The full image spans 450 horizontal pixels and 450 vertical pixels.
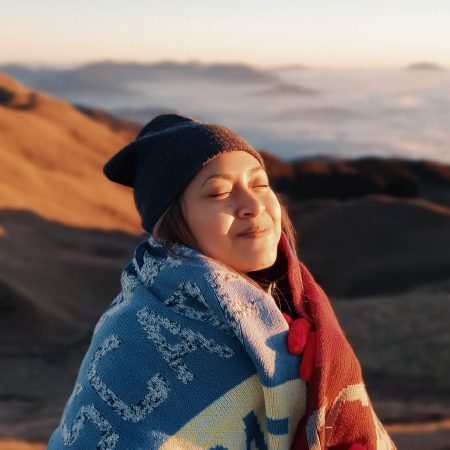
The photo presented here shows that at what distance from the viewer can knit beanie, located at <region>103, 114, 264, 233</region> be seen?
2518 millimetres

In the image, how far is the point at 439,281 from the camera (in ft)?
64.7

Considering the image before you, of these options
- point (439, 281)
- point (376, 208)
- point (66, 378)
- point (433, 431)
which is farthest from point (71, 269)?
point (433, 431)

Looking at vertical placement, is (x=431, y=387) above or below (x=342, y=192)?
above

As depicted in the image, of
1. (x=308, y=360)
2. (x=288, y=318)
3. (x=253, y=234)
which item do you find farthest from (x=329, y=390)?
(x=253, y=234)

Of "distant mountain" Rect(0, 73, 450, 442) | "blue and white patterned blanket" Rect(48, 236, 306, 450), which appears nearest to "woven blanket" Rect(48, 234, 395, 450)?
"blue and white patterned blanket" Rect(48, 236, 306, 450)

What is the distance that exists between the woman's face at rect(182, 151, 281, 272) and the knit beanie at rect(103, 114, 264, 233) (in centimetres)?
4

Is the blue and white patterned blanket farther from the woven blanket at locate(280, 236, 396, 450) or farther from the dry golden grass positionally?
the dry golden grass

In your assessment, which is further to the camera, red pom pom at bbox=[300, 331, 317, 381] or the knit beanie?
the knit beanie

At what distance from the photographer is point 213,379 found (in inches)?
91.8

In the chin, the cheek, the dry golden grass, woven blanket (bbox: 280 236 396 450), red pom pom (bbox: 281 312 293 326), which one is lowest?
the dry golden grass

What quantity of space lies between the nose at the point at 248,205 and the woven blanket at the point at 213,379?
196mm

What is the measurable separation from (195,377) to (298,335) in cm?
32

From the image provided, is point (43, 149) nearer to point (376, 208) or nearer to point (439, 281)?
point (376, 208)

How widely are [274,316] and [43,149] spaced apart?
1414 inches
